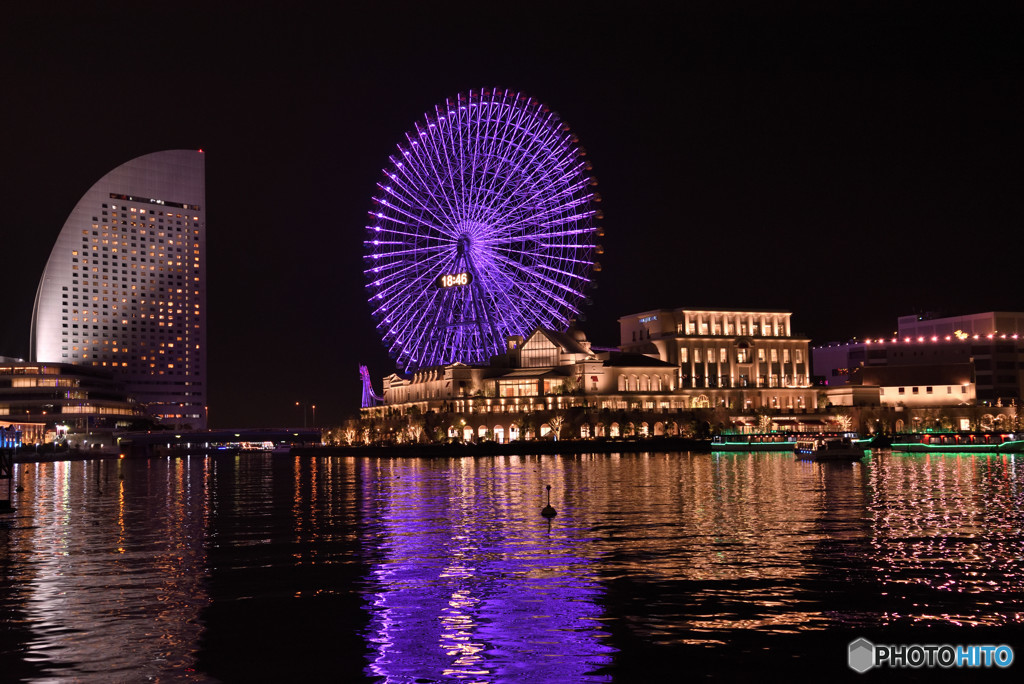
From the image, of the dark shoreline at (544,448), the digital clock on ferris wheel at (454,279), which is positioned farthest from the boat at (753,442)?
the digital clock on ferris wheel at (454,279)

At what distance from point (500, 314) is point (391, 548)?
8425 centimetres

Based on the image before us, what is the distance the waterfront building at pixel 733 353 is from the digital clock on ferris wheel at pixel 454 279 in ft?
190

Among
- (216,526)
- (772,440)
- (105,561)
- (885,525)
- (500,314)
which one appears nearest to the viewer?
(105,561)

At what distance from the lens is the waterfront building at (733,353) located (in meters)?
171

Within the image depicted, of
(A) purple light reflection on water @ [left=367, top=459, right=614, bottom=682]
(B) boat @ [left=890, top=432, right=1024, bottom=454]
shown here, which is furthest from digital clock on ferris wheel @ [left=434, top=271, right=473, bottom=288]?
(A) purple light reflection on water @ [left=367, top=459, right=614, bottom=682]

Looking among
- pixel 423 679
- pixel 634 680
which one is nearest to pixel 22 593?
pixel 423 679

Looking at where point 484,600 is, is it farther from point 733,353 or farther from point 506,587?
point 733,353

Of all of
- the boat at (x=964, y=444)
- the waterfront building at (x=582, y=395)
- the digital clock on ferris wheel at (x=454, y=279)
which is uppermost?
the digital clock on ferris wheel at (x=454, y=279)

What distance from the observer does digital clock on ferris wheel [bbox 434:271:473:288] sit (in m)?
119

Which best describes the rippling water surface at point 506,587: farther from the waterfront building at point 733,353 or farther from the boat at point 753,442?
the waterfront building at point 733,353

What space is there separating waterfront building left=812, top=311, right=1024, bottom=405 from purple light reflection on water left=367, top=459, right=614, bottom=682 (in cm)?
13445

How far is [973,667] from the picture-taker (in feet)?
65.7

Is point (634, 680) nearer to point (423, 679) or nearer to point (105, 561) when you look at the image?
point (423, 679)

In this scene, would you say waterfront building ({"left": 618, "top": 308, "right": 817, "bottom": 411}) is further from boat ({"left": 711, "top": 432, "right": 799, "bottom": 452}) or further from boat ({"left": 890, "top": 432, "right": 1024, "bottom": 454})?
boat ({"left": 890, "top": 432, "right": 1024, "bottom": 454})
